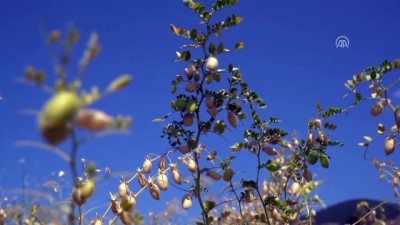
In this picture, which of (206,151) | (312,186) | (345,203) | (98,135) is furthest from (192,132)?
(345,203)

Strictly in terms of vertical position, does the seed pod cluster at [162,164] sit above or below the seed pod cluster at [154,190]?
above

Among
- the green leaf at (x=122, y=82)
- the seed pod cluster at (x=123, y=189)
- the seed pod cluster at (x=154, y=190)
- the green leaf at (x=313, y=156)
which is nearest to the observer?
the green leaf at (x=122, y=82)

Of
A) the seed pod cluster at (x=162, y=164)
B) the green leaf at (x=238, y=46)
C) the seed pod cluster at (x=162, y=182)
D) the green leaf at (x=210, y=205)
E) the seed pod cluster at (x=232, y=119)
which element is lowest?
the green leaf at (x=210, y=205)

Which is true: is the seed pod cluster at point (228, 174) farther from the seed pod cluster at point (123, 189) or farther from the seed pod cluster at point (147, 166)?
the seed pod cluster at point (123, 189)

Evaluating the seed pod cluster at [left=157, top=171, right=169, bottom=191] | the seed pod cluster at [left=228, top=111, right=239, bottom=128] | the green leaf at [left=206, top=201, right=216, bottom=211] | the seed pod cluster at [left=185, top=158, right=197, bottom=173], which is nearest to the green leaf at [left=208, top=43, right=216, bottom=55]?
the seed pod cluster at [left=228, top=111, right=239, bottom=128]

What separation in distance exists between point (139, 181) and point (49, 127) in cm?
181

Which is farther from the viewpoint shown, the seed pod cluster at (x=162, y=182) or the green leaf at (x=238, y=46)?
the green leaf at (x=238, y=46)

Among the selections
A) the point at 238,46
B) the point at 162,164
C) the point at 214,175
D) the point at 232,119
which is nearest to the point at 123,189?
the point at 162,164

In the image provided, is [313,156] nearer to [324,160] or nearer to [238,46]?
[324,160]

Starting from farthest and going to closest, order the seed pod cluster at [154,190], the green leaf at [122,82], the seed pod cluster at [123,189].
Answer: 1. the seed pod cluster at [154,190]
2. the seed pod cluster at [123,189]
3. the green leaf at [122,82]

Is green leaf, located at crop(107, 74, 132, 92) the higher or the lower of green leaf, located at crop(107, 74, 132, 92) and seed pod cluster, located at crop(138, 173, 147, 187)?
the lower

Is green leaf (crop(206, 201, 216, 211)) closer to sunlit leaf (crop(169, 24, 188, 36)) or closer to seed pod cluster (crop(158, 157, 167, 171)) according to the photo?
seed pod cluster (crop(158, 157, 167, 171))

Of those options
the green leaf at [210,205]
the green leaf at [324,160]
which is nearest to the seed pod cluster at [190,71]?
the green leaf at [210,205]

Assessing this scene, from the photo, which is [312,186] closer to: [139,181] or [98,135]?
[98,135]
